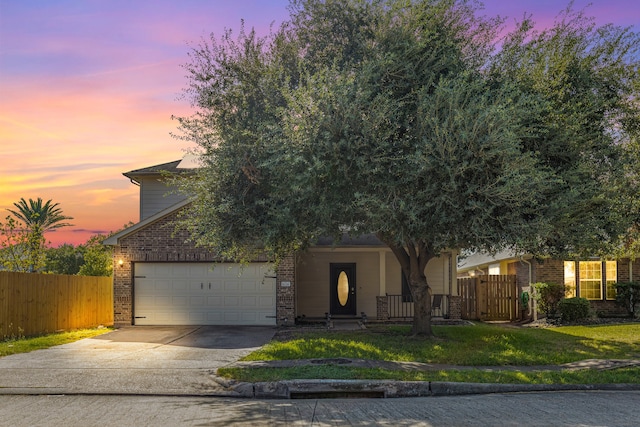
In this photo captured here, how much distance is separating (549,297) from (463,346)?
1019cm

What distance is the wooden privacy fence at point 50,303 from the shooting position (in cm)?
1923

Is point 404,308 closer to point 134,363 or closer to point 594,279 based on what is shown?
point 594,279

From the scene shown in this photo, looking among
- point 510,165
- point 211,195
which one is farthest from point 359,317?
point 510,165

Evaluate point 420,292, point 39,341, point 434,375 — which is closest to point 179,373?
point 434,375

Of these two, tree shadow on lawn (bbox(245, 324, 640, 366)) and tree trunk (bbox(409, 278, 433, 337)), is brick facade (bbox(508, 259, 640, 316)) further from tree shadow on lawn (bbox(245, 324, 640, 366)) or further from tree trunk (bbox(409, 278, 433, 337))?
tree trunk (bbox(409, 278, 433, 337))

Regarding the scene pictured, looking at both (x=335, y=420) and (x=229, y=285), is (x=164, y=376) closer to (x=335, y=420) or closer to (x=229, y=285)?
(x=335, y=420)

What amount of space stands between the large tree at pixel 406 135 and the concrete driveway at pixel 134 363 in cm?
291

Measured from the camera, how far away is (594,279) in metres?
26.3

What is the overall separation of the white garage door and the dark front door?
367cm

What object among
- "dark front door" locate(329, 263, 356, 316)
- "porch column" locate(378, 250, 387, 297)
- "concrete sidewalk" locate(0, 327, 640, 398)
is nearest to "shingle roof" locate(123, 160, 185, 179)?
"dark front door" locate(329, 263, 356, 316)

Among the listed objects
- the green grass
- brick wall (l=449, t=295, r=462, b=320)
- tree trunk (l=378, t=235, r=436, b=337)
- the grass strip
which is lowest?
the green grass

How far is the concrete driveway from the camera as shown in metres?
11.4

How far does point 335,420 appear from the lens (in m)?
8.74

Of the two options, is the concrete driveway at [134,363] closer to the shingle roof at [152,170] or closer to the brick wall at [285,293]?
the brick wall at [285,293]
